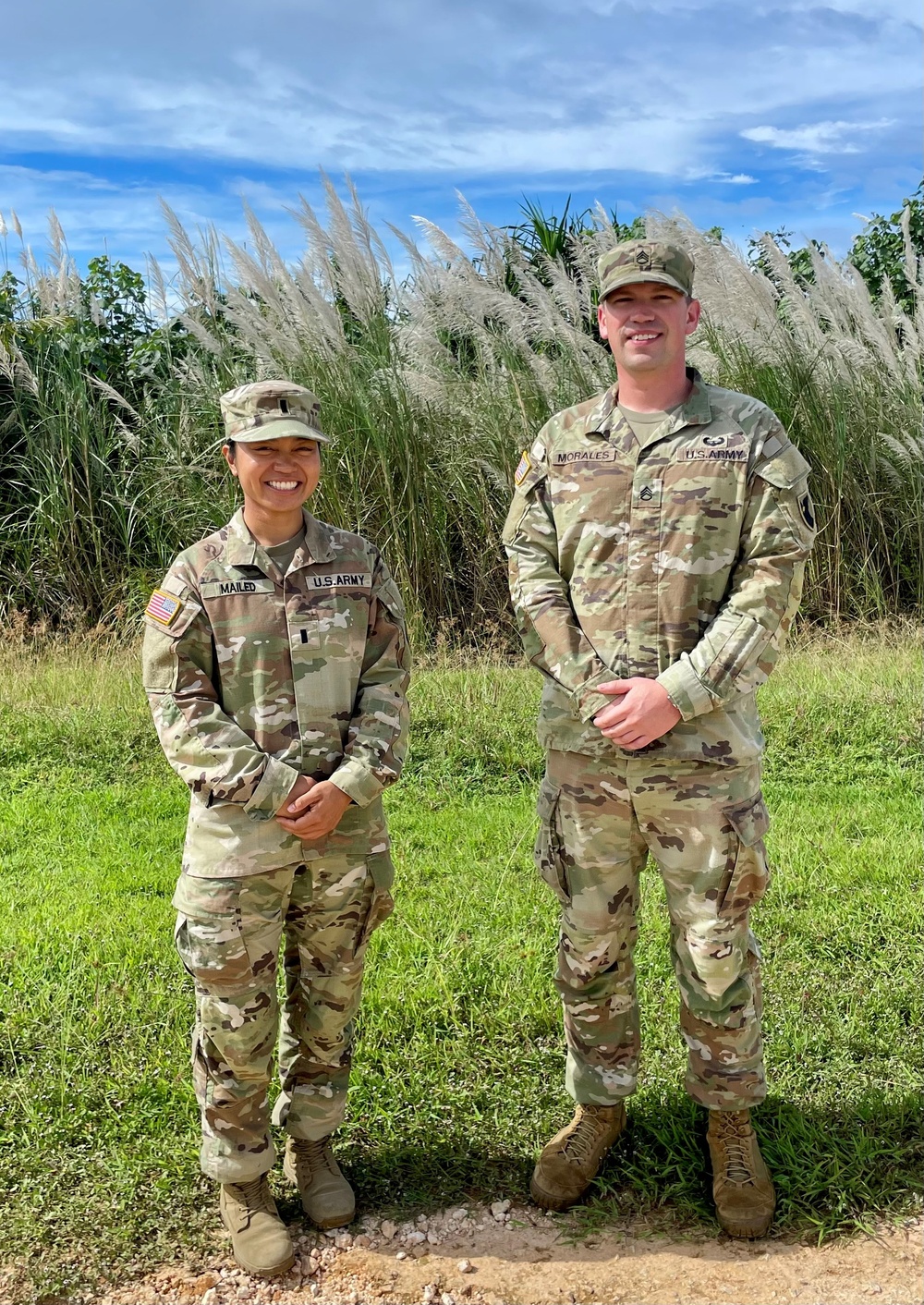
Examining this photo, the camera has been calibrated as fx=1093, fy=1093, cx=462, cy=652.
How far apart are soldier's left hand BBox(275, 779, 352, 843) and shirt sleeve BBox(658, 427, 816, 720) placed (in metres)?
0.75

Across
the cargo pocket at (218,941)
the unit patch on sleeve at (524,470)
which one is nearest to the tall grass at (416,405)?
the unit patch on sleeve at (524,470)

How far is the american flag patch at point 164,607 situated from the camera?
2328 mm

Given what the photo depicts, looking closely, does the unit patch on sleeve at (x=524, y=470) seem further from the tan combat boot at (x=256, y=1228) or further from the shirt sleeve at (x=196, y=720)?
the tan combat boot at (x=256, y=1228)

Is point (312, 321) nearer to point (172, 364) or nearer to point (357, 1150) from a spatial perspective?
point (172, 364)

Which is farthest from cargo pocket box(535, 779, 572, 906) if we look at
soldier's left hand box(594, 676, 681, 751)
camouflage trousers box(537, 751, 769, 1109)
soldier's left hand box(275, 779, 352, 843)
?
soldier's left hand box(275, 779, 352, 843)

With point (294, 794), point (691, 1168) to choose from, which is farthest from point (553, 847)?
point (691, 1168)

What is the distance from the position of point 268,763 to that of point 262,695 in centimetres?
15

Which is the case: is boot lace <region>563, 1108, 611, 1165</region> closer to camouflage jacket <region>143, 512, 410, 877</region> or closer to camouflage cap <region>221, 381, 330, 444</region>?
camouflage jacket <region>143, 512, 410, 877</region>

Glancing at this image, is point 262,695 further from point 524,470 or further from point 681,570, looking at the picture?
point 681,570

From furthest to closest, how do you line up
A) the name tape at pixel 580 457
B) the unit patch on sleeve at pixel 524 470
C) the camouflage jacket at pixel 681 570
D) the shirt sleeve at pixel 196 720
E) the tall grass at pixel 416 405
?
the tall grass at pixel 416 405
the unit patch on sleeve at pixel 524 470
the name tape at pixel 580 457
the camouflage jacket at pixel 681 570
the shirt sleeve at pixel 196 720

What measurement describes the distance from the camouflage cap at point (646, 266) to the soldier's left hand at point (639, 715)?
880 millimetres

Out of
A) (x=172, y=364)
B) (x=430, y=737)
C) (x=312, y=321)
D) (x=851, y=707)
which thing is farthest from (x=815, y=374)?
(x=172, y=364)

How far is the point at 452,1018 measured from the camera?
3.18m

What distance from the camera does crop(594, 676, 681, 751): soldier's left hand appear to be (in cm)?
233
